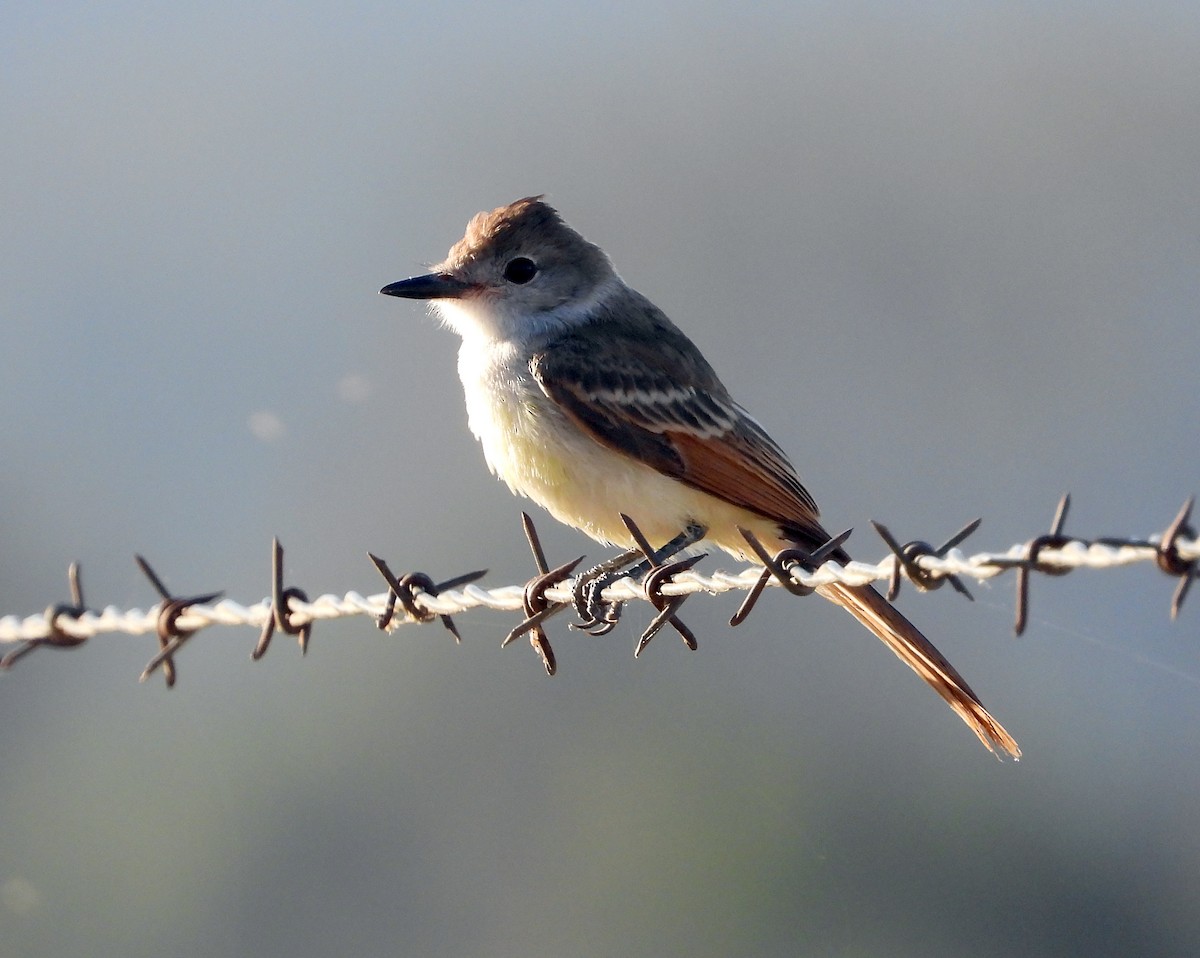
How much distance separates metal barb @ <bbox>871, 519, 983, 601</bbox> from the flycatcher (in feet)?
5.99

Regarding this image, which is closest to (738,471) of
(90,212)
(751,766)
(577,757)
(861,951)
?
(861,951)

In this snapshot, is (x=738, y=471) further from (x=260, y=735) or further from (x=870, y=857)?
(x=260, y=735)

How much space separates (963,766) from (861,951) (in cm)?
515

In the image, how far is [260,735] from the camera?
33.3m

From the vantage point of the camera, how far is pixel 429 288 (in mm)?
6500

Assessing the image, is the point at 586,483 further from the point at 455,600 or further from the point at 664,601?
the point at 455,600

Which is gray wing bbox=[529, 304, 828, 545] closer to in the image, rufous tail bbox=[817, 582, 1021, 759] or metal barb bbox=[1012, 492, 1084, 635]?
rufous tail bbox=[817, 582, 1021, 759]

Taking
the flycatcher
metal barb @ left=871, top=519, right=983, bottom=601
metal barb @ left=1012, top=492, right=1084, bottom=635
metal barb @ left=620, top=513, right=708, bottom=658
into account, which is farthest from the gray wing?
metal barb @ left=1012, top=492, right=1084, bottom=635

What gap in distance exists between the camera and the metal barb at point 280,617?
3.99m

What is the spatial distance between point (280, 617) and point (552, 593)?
0.76 metres

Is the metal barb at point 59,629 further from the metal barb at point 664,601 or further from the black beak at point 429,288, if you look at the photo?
the black beak at point 429,288

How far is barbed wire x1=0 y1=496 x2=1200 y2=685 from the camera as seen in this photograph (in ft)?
10.1

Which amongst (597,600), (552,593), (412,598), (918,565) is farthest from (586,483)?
(918,565)

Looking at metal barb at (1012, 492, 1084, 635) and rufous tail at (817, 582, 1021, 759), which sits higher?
metal barb at (1012, 492, 1084, 635)
